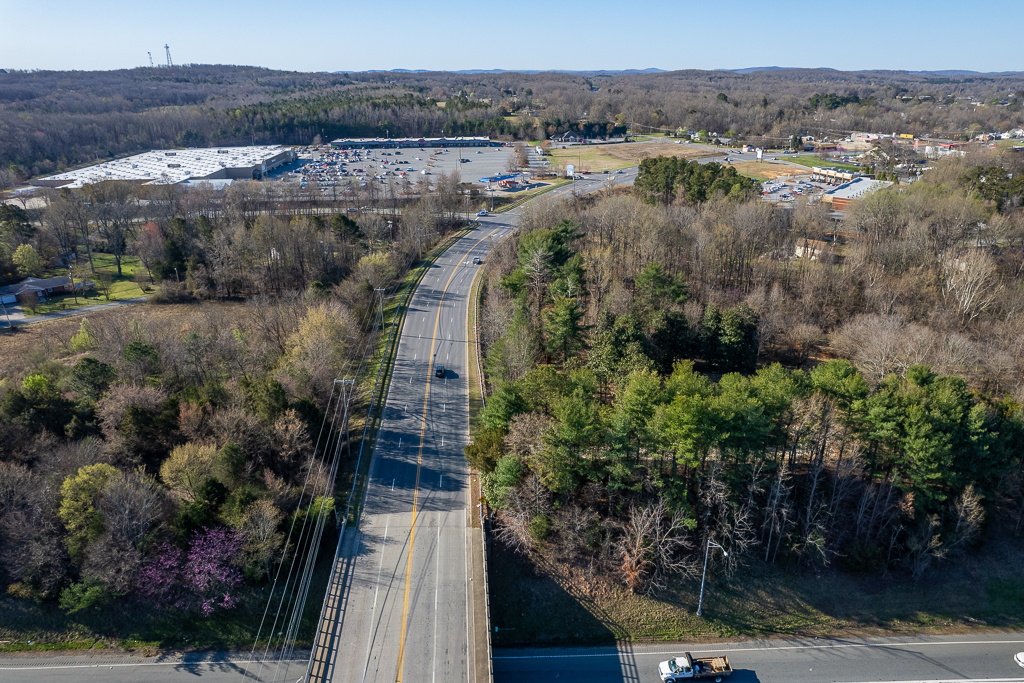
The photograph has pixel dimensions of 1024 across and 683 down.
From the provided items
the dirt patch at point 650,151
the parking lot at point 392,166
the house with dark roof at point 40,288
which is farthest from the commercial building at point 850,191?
the house with dark roof at point 40,288

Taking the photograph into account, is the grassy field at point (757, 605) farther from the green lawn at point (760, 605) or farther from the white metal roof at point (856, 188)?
the white metal roof at point (856, 188)

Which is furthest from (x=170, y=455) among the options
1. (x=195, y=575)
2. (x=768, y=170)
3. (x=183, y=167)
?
(x=183, y=167)

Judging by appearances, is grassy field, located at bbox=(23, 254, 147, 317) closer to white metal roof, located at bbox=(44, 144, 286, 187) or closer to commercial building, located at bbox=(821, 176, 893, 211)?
white metal roof, located at bbox=(44, 144, 286, 187)

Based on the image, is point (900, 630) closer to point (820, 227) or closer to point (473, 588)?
point (473, 588)

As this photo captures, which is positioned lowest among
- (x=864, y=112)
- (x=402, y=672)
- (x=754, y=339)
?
(x=402, y=672)

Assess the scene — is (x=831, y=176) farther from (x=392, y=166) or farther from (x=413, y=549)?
(x=413, y=549)

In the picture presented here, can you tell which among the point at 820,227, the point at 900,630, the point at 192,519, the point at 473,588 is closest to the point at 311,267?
the point at 192,519

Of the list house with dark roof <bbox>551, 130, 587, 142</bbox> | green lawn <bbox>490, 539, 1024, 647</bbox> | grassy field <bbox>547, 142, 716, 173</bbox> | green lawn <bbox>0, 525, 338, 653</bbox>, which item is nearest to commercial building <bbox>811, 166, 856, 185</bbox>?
grassy field <bbox>547, 142, 716, 173</bbox>
